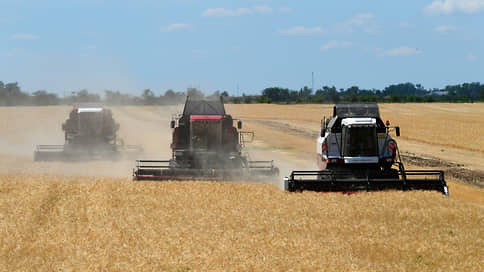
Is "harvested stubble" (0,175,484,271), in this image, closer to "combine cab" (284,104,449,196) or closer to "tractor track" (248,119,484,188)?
"combine cab" (284,104,449,196)

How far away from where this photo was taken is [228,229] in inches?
478

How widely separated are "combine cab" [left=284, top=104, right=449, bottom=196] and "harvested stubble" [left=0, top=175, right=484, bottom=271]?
2.03ft

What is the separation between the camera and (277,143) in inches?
1467

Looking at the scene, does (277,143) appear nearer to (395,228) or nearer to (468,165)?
(468,165)

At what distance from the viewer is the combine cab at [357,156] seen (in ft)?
52.5

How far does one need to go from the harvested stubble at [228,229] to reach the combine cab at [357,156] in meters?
0.62

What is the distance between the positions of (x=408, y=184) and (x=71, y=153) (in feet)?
52.3

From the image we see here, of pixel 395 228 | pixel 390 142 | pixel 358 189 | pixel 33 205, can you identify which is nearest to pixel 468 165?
pixel 390 142

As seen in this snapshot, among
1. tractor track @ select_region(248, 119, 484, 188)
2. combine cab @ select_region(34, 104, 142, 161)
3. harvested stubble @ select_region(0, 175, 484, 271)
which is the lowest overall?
tractor track @ select_region(248, 119, 484, 188)

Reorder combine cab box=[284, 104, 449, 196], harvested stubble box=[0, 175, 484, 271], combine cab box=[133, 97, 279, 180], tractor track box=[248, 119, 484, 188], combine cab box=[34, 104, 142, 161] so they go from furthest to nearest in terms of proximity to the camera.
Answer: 1. combine cab box=[34, 104, 142, 161]
2. tractor track box=[248, 119, 484, 188]
3. combine cab box=[133, 97, 279, 180]
4. combine cab box=[284, 104, 449, 196]
5. harvested stubble box=[0, 175, 484, 271]

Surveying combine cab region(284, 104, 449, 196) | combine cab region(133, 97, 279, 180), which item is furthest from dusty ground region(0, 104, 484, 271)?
combine cab region(133, 97, 279, 180)

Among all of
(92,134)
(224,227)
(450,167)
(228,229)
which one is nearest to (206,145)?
(224,227)

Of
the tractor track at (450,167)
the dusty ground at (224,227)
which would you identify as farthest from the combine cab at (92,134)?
the tractor track at (450,167)

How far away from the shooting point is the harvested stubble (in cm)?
988
